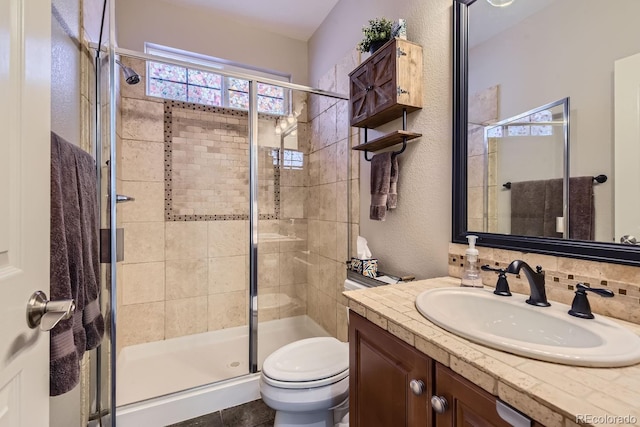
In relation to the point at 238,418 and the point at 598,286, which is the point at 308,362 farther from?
the point at 598,286

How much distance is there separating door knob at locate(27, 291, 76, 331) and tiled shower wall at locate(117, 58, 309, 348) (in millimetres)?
1717

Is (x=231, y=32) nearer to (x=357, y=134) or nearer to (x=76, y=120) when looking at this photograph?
(x=357, y=134)

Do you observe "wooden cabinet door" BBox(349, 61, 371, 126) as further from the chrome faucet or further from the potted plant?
the chrome faucet

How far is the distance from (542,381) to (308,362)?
3.61 feet

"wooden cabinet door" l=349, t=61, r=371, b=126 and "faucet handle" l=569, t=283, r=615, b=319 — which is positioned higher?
"wooden cabinet door" l=349, t=61, r=371, b=126

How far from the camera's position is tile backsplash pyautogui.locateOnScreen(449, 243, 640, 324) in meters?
0.74

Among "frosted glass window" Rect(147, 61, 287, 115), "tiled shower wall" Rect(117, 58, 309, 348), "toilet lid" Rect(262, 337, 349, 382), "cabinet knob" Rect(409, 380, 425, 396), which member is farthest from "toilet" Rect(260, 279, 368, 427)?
"frosted glass window" Rect(147, 61, 287, 115)

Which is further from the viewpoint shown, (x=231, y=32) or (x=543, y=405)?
(x=231, y=32)

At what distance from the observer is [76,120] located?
1177 mm

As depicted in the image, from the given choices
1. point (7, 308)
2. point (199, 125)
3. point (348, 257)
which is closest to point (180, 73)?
point (199, 125)

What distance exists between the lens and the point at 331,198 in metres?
2.28

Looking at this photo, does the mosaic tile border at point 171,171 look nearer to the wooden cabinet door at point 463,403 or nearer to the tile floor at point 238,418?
the tile floor at point 238,418

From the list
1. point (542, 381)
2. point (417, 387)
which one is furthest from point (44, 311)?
point (542, 381)

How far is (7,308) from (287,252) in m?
2.11
